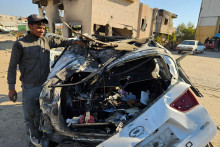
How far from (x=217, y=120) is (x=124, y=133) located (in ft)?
9.20

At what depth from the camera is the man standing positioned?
2.11 meters

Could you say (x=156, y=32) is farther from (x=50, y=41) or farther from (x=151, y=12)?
(x=50, y=41)

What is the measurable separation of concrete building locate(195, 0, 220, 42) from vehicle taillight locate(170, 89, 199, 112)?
93.5 ft

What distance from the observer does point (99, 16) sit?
1062 cm

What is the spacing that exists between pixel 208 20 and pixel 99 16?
2438 centimetres

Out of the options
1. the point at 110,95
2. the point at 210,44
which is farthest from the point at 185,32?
the point at 110,95

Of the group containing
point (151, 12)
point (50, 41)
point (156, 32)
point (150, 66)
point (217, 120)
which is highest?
point (151, 12)

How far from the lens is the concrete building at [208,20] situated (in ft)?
81.2

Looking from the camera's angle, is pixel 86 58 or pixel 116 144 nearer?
pixel 116 144

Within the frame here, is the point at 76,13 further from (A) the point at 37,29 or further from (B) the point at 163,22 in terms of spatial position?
(B) the point at 163,22

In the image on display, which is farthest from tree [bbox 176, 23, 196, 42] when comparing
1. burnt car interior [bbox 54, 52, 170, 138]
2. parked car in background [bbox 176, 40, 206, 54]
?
burnt car interior [bbox 54, 52, 170, 138]

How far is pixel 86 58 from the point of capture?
7.76 feet

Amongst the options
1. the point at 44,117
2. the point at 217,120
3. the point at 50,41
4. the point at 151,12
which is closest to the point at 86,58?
the point at 50,41

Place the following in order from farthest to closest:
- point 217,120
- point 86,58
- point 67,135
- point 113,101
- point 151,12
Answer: point 151,12
point 217,120
point 113,101
point 86,58
point 67,135
